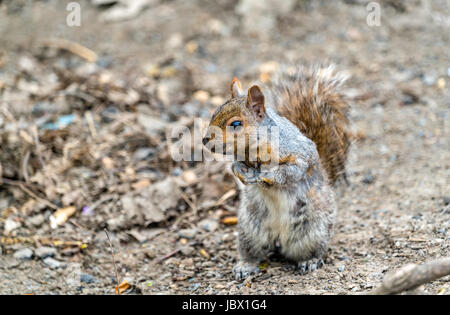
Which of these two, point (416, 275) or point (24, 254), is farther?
point (24, 254)

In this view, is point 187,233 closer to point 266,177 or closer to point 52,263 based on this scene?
point 52,263

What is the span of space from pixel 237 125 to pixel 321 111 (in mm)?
654

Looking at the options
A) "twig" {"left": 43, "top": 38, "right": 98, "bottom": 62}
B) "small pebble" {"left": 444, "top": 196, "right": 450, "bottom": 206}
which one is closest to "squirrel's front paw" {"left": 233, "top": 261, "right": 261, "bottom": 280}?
"small pebble" {"left": 444, "top": 196, "right": 450, "bottom": 206}

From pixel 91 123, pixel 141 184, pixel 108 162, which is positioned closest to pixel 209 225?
pixel 141 184

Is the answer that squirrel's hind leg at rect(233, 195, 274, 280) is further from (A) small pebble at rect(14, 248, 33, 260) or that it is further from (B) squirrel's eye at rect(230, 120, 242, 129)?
(A) small pebble at rect(14, 248, 33, 260)


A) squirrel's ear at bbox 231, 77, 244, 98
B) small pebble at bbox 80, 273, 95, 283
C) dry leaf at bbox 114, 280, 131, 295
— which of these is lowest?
dry leaf at bbox 114, 280, 131, 295

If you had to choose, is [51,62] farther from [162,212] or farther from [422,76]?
[422,76]

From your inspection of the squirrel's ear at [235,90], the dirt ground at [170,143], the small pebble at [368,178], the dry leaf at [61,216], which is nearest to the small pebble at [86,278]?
the dirt ground at [170,143]

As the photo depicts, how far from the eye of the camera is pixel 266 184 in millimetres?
2438

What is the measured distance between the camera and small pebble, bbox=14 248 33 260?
9.68 ft

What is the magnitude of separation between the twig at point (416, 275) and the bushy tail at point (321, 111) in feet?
3.37

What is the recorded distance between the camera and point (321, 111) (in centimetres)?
280

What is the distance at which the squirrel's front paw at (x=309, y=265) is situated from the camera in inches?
104
